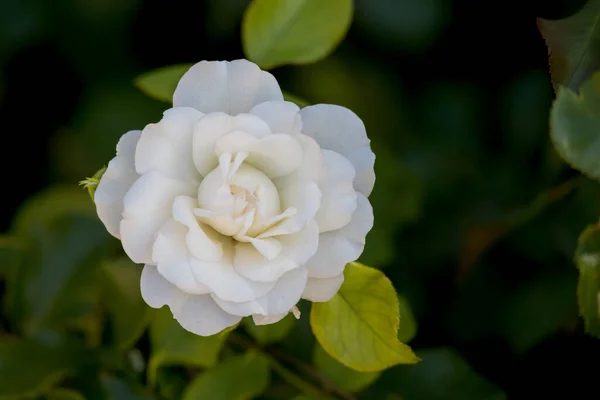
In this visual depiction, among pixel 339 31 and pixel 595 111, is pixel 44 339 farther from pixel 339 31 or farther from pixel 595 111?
pixel 595 111

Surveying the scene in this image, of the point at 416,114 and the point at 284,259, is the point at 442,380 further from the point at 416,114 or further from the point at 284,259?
the point at 416,114

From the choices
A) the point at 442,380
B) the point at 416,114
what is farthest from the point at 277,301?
the point at 416,114

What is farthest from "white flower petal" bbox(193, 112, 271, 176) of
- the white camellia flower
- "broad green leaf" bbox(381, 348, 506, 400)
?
"broad green leaf" bbox(381, 348, 506, 400)

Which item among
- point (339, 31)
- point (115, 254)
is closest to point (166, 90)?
point (339, 31)

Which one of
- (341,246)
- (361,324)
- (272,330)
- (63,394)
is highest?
(341,246)

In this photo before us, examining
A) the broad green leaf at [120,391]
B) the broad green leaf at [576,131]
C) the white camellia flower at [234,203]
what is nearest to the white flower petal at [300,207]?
the white camellia flower at [234,203]

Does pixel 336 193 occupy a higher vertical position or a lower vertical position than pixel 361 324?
higher

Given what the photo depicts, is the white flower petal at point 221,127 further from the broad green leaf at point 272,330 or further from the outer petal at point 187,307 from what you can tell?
the broad green leaf at point 272,330
